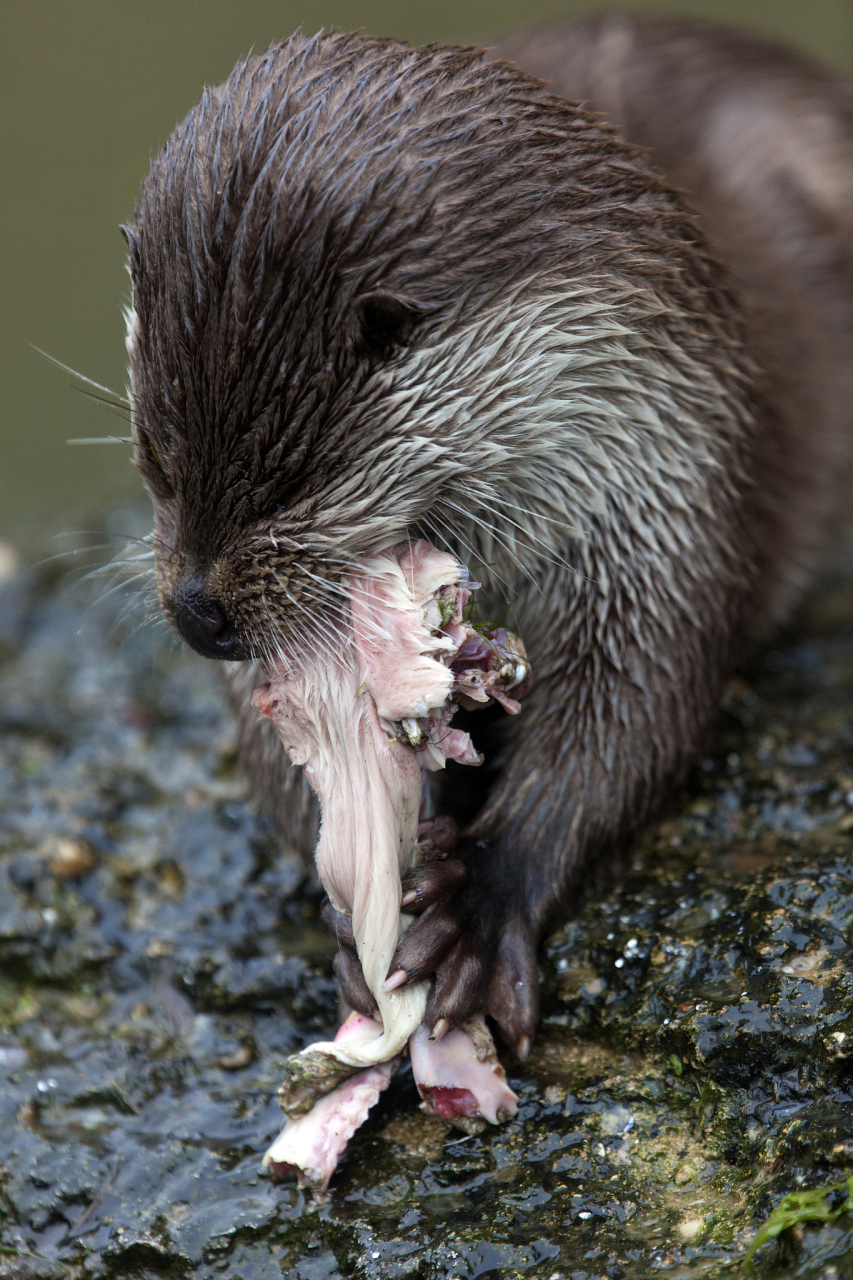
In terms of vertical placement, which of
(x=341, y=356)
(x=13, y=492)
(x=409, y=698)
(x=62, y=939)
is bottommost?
(x=13, y=492)

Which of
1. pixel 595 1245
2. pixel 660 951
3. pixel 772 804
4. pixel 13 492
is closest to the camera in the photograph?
pixel 595 1245

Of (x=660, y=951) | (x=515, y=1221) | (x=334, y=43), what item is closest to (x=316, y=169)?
(x=334, y=43)

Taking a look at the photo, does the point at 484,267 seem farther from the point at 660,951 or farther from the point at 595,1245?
the point at 595,1245

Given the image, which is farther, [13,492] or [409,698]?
[13,492]

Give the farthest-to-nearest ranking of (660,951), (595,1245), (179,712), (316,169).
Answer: (179,712), (660,951), (316,169), (595,1245)

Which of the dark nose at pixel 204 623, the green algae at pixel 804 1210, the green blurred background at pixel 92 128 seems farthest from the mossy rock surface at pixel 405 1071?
the green blurred background at pixel 92 128

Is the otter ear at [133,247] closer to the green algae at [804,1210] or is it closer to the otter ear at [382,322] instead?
the otter ear at [382,322]
